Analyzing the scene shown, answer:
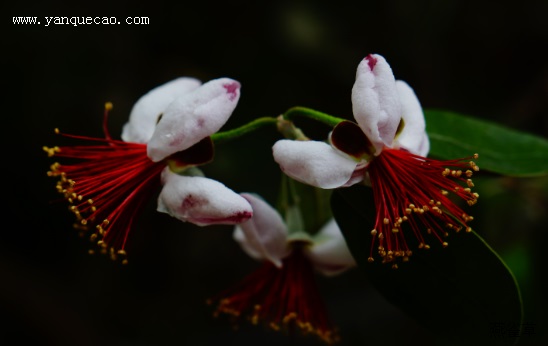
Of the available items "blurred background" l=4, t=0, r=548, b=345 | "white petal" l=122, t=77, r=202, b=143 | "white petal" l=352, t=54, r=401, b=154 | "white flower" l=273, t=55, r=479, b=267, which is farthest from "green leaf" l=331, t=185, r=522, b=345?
"blurred background" l=4, t=0, r=548, b=345

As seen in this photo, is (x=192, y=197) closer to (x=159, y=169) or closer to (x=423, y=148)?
(x=159, y=169)

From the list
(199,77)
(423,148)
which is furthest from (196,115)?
(199,77)

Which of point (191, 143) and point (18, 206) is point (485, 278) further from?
point (18, 206)

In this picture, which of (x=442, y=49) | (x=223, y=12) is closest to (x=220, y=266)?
(x=223, y=12)

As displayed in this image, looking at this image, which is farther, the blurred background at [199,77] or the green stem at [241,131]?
the blurred background at [199,77]

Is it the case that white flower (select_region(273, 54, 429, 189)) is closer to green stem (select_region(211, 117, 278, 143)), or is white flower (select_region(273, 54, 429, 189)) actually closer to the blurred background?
green stem (select_region(211, 117, 278, 143))

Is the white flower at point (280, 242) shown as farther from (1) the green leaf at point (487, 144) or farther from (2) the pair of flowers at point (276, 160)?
(1) the green leaf at point (487, 144)

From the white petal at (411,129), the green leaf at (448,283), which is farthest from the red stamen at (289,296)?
the white petal at (411,129)
